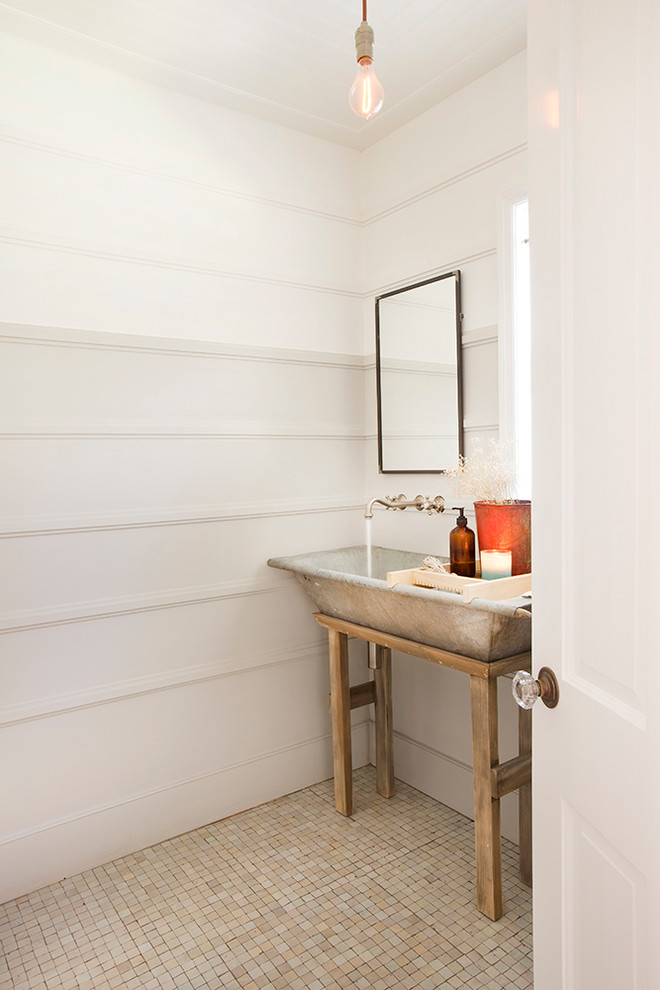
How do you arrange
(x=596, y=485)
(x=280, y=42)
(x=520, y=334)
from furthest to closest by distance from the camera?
(x=520, y=334)
(x=280, y=42)
(x=596, y=485)

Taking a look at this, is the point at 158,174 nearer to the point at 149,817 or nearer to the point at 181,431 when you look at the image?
the point at 181,431

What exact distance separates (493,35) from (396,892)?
271 cm

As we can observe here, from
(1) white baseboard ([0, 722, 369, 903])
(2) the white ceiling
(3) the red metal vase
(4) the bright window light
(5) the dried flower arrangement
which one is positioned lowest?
(1) white baseboard ([0, 722, 369, 903])

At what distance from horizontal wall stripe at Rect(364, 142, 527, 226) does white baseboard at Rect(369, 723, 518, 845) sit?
2.17m

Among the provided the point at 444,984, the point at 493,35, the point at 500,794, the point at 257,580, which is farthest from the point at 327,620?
the point at 493,35

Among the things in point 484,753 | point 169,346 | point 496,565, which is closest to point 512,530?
point 496,565

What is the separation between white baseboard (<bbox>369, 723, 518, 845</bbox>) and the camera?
2348mm

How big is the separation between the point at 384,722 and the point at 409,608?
2.79 ft

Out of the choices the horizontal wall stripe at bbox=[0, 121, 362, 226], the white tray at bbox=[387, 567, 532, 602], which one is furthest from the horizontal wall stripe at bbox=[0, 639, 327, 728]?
the horizontal wall stripe at bbox=[0, 121, 362, 226]

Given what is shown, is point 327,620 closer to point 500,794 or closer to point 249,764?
point 249,764

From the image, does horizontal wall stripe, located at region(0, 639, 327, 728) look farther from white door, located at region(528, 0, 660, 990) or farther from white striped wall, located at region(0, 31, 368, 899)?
white door, located at region(528, 0, 660, 990)

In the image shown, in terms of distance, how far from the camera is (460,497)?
2.49m

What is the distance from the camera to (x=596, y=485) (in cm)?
88

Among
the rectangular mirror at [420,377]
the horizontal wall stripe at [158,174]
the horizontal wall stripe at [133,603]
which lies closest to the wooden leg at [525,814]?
the rectangular mirror at [420,377]
